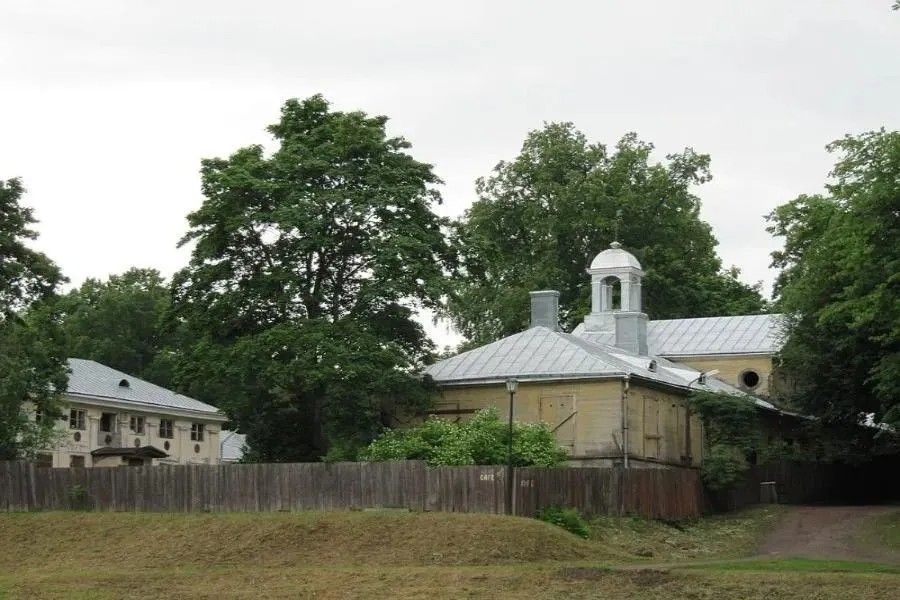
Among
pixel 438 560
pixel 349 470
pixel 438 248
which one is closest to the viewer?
pixel 438 560

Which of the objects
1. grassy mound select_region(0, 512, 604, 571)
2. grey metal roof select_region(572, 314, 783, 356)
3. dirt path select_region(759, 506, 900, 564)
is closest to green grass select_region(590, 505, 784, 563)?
dirt path select_region(759, 506, 900, 564)

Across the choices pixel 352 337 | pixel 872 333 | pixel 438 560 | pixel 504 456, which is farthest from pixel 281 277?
pixel 872 333

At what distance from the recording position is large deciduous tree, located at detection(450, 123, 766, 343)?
79.4 metres

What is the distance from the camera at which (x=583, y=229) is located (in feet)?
266

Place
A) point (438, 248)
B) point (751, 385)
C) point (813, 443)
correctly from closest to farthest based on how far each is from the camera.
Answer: point (438, 248) → point (813, 443) → point (751, 385)

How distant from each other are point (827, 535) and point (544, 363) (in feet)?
36.0

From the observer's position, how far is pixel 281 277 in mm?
49188

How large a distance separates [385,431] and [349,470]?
19.9 ft

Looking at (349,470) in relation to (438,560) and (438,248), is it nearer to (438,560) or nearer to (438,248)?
(438,560)

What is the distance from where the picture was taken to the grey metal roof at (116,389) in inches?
2621

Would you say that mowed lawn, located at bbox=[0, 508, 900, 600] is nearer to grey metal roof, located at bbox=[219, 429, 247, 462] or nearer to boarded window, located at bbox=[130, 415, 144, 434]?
boarded window, located at bbox=[130, 415, 144, 434]

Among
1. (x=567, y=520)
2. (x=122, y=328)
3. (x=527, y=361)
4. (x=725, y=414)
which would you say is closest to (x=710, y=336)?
(x=725, y=414)

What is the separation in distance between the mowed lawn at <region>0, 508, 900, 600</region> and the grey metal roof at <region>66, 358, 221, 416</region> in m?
21.7

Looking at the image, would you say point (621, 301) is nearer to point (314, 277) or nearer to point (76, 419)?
point (314, 277)
